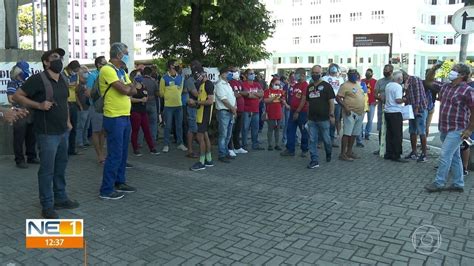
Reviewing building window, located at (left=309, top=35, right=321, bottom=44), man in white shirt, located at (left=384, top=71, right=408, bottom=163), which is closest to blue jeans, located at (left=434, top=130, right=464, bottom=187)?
man in white shirt, located at (left=384, top=71, right=408, bottom=163)

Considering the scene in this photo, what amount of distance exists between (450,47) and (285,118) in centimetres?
6503

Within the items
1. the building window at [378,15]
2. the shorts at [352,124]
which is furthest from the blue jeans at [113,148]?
the building window at [378,15]

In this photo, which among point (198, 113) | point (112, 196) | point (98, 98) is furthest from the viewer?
point (198, 113)

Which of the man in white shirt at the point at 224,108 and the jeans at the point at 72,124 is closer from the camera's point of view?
the man in white shirt at the point at 224,108

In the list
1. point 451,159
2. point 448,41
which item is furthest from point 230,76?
point 448,41

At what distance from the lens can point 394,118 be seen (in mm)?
9234

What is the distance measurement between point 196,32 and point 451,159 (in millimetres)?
6924

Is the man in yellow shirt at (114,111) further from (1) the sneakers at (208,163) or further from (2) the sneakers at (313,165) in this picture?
(2) the sneakers at (313,165)

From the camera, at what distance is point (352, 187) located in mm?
6879

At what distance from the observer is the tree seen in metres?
10.6

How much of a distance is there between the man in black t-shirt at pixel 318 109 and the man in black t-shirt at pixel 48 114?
485cm

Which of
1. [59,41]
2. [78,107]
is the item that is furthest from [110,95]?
[59,41]

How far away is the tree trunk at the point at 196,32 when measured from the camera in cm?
1091

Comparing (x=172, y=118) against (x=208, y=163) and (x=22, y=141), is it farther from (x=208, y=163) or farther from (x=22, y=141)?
(x=22, y=141)
